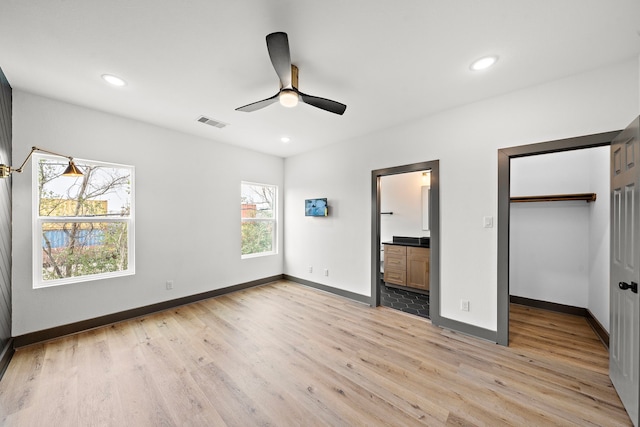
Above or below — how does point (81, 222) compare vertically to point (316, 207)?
below

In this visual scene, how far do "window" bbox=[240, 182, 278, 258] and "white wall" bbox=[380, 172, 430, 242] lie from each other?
2.46 metres

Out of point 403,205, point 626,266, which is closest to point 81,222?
point 626,266

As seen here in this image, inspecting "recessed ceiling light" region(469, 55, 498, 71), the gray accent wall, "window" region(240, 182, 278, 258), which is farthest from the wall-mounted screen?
the gray accent wall

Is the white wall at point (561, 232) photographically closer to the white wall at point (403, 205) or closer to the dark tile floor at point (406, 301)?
the dark tile floor at point (406, 301)

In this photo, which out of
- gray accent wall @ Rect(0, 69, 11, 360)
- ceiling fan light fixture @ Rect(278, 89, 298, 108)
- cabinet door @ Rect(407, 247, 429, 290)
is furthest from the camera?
cabinet door @ Rect(407, 247, 429, 290)

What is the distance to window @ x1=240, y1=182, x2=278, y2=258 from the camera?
16.0 feet

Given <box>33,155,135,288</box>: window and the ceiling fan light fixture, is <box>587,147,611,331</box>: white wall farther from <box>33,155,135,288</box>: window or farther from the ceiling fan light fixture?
<box>33,155,135,288</box>: window

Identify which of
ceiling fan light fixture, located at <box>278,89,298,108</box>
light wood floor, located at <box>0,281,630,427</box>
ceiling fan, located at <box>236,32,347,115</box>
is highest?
ceiling fan, located at <box>236,32,347,115</box>

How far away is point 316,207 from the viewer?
15.3ft

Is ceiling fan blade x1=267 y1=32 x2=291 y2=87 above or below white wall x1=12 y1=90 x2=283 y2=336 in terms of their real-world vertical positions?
above

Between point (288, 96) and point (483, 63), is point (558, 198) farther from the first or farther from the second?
point (288, 96)

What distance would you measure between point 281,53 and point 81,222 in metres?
3.21

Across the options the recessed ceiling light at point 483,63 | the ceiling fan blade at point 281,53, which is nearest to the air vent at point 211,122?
the ceiling fan blade at point 281,53

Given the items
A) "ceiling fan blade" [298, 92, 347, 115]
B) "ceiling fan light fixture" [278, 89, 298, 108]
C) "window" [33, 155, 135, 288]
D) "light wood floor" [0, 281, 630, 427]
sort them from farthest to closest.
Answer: "window" [33, 155, 135, 288] → "ceiling fan blade" [298, 92, 347, 115] → "ceiling fan light fixture" [278, 89, 298, 108] → "light wood floor" [0, 281, 630, 427]
